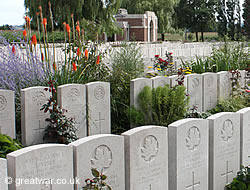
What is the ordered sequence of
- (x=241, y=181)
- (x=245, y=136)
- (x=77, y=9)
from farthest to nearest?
(x=77, y=9)
(x=245, y=136)
(x=241, y=181)

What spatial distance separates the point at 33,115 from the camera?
5.42m

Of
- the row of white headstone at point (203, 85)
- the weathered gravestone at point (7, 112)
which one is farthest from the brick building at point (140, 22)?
the weathered gravestone at point (7, 112)

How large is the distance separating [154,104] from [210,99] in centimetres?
152

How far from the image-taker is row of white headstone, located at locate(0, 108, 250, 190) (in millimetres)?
2879

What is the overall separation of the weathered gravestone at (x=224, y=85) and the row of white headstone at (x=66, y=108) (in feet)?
8.11

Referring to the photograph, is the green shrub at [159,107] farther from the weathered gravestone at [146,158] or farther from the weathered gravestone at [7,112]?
the weathered gravestone at [146,158]

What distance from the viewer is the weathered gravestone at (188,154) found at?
364 cm

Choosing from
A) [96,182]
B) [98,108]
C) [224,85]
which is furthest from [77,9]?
[96,182]

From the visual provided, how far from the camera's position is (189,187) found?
3812mm

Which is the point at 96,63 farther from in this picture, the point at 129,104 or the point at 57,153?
the point at 57,153

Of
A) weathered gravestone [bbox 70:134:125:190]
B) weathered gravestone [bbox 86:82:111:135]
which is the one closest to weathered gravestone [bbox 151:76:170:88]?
weathered gravestone [bbox 86:82:111:135]

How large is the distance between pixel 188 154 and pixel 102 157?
0.97 m

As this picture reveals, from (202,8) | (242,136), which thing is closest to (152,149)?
(242,136)

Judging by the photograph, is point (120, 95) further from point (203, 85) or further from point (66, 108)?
point (203, 85)
